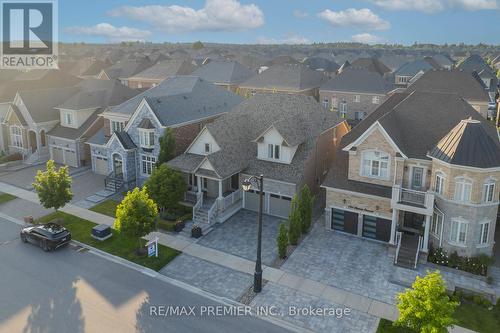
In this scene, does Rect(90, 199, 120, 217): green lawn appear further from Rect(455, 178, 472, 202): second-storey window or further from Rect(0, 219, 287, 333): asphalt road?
Rect(455, 178, 472, 202): second-storey window

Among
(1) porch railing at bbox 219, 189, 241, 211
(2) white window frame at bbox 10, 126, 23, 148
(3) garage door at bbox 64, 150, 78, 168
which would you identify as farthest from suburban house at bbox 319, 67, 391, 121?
(2) white window frame at bbox 10, 126, 23, 148

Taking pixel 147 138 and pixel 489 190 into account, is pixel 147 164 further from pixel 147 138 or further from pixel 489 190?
pixel 489 190

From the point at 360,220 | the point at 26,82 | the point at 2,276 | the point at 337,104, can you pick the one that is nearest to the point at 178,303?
the point at 2,276

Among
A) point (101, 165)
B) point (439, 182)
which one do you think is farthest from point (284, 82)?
point (439, 182)

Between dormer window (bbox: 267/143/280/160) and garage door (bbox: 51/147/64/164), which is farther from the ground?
dormer window (bbox: 267/143/280/160)

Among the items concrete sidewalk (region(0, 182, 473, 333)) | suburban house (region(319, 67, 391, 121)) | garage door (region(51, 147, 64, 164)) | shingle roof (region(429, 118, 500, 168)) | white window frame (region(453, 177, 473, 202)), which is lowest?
concrete sidewalk (region(0, 182, 473, 333))

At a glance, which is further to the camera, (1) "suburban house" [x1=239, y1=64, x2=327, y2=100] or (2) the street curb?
(1) "suburban house" [x1=239, y1=64, x2=327, y2=100]

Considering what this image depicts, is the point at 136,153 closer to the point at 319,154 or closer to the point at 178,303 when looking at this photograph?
the point at 319,154
